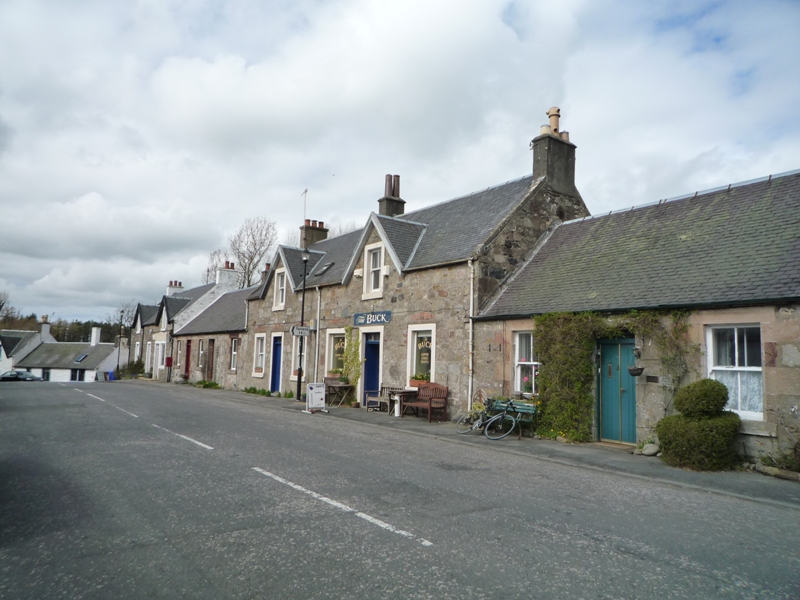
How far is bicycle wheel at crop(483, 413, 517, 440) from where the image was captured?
13.7m

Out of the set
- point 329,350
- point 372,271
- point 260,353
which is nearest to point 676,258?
point 372,271

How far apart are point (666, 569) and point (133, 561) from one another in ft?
14.9

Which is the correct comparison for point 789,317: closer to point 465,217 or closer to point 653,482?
point 653,482

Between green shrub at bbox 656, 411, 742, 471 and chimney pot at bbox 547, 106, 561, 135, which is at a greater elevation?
chimney pot at bbox 547, 106, 561, 135

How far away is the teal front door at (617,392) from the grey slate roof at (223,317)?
2111 centimetres

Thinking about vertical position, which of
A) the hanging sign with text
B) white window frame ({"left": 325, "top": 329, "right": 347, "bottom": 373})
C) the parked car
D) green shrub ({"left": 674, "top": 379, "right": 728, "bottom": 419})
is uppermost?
the hanging sign with text

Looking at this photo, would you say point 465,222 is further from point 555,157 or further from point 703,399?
point 703,399

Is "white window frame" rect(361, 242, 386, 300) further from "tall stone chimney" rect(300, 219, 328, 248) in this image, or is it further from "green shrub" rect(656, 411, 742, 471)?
"green shrub" rect(656, 411, 742, 471)

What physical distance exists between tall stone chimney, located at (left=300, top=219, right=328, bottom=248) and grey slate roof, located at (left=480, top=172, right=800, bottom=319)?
14.8 meters

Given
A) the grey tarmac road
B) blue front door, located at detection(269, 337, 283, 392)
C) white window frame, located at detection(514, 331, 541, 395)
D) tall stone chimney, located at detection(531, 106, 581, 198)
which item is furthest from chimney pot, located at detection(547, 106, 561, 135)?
blue front door, located at detection(269, 337, 283, 392)

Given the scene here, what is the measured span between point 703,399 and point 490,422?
4.91 meters

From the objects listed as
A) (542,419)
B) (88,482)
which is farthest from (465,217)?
(88,482)

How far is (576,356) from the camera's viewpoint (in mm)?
13180

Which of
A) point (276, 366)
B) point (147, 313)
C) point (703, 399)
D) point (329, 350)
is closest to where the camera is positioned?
point (703, 399)
